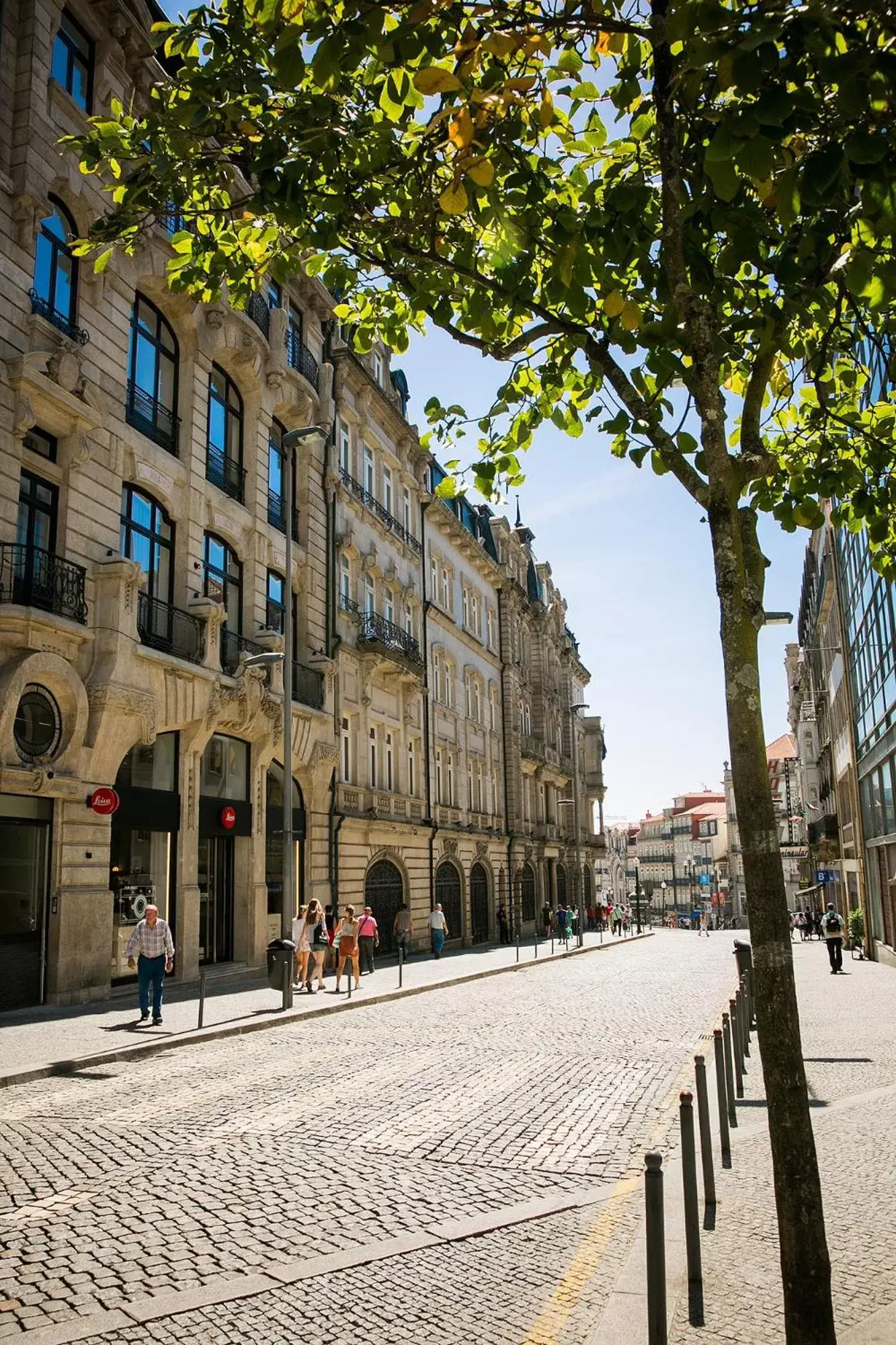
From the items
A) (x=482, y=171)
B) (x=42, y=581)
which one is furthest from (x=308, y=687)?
(x=482, y=171)

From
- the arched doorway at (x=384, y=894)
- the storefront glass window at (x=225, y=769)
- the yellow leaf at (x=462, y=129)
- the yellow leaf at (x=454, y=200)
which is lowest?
the arched doorway at (x=384, y=894)

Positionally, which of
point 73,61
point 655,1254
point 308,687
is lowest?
point 655,1254

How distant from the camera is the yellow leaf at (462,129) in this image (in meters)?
4.55

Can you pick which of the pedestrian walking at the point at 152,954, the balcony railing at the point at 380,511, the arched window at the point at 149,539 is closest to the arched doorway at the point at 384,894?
the balcony railing at the point at 380,511

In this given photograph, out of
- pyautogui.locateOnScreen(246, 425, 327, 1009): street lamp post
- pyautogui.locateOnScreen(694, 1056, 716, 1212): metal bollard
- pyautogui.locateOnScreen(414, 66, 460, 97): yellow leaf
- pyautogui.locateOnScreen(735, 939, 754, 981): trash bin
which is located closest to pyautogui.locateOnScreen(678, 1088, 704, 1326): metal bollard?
pyautogui.locateOnScreen(694, 1056, 716, 1212): metal bollard

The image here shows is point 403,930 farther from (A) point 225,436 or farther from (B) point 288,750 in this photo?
(A) point 225,436

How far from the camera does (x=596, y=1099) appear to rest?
9.89 metres

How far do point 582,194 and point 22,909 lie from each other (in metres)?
14.3

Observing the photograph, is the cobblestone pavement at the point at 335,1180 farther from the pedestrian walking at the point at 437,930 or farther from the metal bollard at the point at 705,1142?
the pedestrian walking at the point at 437,930

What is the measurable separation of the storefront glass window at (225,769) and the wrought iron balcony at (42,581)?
5615mm

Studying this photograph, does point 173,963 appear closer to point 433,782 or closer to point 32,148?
point 32,148

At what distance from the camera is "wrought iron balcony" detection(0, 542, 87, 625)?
1603 cm

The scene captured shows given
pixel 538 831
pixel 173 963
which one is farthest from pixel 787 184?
pixel 538 831

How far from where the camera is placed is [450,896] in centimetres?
3966
